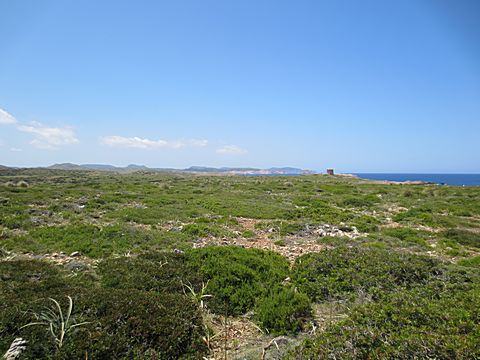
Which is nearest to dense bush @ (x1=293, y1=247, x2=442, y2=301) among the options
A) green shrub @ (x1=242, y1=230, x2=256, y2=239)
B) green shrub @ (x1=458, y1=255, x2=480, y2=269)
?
green shrub @ (x1=458, y1=255, x2=480, y2=269)

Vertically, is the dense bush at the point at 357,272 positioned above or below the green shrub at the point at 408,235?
above

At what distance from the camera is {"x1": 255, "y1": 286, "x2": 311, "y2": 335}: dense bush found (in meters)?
5.69

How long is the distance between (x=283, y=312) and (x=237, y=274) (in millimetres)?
2112

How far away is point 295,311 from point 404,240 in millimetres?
9549

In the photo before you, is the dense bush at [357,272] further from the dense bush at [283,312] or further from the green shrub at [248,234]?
the green shrub at [248,234]

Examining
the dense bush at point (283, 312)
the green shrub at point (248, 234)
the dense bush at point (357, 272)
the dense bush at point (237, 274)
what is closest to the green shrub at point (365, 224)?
the dense bush at point (357, 272)

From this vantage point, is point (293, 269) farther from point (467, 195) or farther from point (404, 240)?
point (467, 195)

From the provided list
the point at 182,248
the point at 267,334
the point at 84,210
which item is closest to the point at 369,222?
the point at 182,248

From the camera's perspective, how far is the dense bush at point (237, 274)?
6.70 meters

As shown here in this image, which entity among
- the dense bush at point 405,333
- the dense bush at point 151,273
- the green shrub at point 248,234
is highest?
the dense bush at point 405,333

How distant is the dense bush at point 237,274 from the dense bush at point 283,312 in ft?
1.67

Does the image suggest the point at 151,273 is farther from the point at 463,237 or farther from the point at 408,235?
the point at 463,237

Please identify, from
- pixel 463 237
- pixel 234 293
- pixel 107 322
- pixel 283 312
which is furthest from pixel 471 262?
pixel 107 322

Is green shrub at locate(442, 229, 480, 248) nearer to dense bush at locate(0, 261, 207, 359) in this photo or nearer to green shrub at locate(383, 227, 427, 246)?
green shrub at locate(383, 227, 427, 246)
